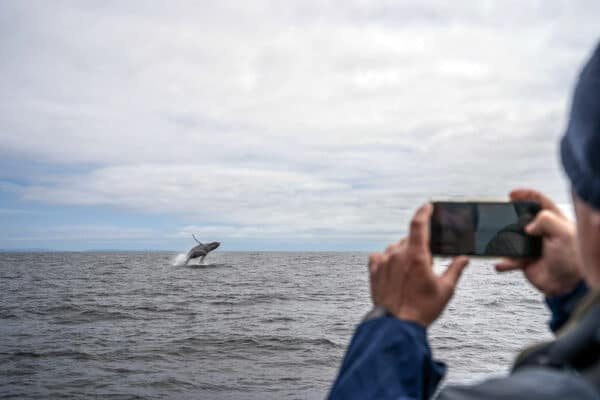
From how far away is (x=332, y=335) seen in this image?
14.9 metres

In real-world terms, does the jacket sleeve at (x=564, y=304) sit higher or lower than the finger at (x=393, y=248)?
lower

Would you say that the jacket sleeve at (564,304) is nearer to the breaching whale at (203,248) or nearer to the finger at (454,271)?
the finger at (454,271)

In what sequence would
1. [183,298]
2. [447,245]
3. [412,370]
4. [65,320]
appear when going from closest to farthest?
[412,370] → [447,245] → [65,320] → [183,298]

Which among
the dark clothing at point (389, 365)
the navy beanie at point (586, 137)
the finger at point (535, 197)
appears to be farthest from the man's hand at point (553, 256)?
the navy beanie at point (586, 137)

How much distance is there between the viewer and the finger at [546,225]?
1483mm

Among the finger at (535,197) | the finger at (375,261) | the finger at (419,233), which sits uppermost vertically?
the finger at (535,197)

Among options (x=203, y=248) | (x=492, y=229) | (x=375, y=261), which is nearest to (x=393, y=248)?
(x=375, y=261)

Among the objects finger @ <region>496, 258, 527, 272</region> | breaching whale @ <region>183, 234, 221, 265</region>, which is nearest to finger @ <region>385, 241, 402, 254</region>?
finger @ <region>496, 258, 527, 272</region>

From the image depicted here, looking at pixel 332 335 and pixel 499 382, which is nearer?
pixel 499 382

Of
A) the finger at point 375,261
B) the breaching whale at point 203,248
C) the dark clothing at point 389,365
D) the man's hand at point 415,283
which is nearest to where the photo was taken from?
the dark clothing at point 389,365

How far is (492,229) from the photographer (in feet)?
5.15

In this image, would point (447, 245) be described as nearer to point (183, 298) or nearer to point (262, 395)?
point (262, 395)

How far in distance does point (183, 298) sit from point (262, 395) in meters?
18.7

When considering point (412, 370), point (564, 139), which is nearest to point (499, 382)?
point (412, 370)
